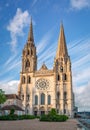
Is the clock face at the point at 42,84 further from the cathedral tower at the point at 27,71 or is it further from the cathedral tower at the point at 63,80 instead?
the cathedral tower at the point at 63,80

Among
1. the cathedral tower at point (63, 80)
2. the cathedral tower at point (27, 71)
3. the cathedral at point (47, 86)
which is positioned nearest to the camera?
the cathedral tower at point (63, 80)

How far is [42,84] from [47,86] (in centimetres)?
218

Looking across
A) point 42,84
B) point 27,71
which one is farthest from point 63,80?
point 27,71

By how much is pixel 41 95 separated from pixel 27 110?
25.1ft

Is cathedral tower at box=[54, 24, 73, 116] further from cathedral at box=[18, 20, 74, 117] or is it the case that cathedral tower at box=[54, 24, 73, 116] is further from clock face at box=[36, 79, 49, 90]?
clock face at box=[36, 79, 49, 90]

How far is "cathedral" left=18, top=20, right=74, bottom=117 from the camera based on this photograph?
74938mm

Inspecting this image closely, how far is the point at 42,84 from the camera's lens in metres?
79.4

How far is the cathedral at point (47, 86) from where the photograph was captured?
7494 centimetres

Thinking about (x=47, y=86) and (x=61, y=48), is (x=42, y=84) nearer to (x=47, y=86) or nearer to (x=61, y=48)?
(x=47, y=86)

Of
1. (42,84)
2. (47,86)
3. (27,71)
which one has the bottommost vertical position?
(47,86)

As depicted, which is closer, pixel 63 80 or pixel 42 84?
pixel 63 80

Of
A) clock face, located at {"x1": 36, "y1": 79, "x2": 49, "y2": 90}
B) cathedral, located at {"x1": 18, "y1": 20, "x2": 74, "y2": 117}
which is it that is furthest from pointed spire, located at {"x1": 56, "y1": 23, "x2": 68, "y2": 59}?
clock face, located at {"x1": 36, "y1": 79, "x2": 49, "y2": 90}

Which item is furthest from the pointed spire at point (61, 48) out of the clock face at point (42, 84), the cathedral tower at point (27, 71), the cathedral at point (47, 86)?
the clock face at point (42, 84)

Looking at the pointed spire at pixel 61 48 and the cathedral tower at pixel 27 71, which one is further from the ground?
the pointed spire at pixel 61 48
